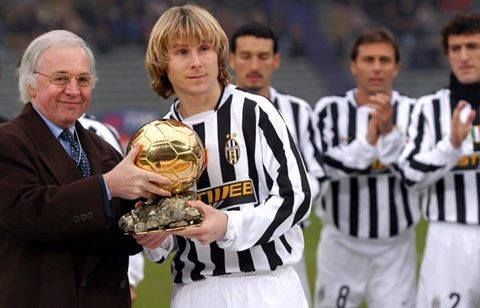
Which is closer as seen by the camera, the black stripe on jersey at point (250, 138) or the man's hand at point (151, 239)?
the man's hand at point (151, 239)

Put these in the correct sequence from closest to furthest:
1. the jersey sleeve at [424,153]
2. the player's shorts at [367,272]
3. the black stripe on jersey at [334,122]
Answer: the jersey sleeve at [424,153]
the player's shorts at [367,272]
the black stripe on jersey at [334,122]


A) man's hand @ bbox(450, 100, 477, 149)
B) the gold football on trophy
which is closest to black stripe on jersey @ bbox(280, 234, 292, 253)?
the gold football on trophy

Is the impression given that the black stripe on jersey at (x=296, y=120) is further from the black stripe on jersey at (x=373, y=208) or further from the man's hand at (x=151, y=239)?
the man's hand at (x=151, y=239)

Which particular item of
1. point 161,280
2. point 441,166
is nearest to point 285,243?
point 441,166

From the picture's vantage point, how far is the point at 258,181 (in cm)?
357

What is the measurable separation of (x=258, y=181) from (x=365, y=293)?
2.79 metres

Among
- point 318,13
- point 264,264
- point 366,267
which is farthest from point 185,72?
point 318,13

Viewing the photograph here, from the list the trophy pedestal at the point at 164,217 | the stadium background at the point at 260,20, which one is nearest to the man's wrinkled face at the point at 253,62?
the trophy pedestal at the point at 164,217

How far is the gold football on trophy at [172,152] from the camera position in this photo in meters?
3.15

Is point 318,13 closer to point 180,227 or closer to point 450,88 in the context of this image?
point 450,88

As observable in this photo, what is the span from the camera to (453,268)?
5414mm

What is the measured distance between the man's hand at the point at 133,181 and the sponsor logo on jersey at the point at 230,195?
16.2 inches

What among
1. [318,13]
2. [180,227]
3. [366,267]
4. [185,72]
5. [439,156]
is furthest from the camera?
[318,13]

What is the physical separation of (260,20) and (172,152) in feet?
51.7
